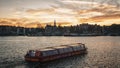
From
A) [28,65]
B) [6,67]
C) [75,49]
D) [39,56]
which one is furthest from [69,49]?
[6,67]

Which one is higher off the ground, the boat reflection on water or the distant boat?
the distant boat

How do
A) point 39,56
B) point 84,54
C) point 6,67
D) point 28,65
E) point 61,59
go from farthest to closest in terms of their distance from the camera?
point 84,54
point 61,59
point 39,56
point 28,65
point 6,67

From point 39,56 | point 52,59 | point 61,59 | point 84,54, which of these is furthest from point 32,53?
point 84,54

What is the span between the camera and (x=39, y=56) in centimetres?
7544

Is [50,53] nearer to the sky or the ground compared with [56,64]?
nearer to the sky

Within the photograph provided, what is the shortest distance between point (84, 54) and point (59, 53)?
19.8 m

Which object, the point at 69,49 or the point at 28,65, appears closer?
the point at 28,65

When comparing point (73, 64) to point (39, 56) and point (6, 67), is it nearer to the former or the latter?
point (39, 56)

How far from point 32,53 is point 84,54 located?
3209 cm

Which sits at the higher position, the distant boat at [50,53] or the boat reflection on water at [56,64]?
the distant boat at [50,53]

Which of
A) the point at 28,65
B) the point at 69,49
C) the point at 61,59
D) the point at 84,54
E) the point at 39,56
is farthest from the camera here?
the point at 84,54

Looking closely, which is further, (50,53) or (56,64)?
(50,53)

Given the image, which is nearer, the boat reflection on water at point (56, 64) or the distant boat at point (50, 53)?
the boat reflection on water at point (56, 64)

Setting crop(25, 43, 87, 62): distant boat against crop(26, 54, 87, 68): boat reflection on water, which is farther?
crop(25, 43, 87, 62): distant boat
